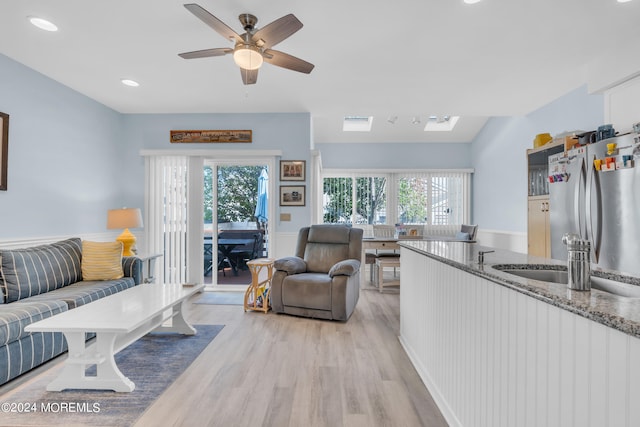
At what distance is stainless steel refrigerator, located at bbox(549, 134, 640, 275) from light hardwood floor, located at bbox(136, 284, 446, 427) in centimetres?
185

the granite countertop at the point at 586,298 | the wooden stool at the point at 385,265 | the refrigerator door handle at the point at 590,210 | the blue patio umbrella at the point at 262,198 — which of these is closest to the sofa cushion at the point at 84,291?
the blue patio umbrella at the point at 262,198

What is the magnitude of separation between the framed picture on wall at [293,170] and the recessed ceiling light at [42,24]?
289 cm

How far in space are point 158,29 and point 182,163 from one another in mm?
2555

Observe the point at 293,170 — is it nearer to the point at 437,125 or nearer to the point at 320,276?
the point at 320,276

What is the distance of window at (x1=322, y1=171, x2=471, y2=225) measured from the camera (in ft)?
23.7

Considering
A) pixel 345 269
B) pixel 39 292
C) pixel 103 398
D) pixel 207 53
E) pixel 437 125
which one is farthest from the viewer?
pixel 437 125

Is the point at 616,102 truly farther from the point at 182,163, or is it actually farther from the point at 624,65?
the point at 182,163

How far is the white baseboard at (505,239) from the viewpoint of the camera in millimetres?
5277

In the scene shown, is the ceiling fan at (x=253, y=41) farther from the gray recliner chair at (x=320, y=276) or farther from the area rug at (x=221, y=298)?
the area rug at (x=221, y=298)

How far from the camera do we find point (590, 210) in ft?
9.98

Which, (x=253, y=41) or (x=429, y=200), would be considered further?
(x=429, y=200)

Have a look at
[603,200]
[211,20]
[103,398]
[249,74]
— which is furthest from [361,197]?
[103,398]

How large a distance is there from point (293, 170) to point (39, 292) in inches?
125

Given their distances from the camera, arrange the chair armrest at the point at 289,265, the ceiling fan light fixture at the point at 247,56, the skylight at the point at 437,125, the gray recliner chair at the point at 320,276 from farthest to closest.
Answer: the skylight at the point at 437,125, the chair armrest at the point at 289,265, the gray recliner chair at the point at 320,276, the ceiling fan light fixture at the point at 247,56
